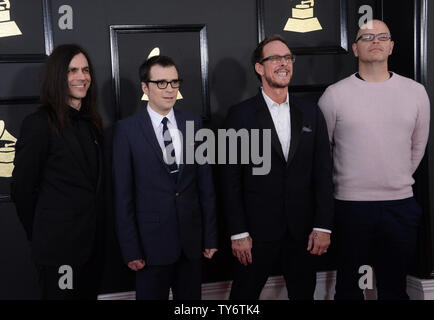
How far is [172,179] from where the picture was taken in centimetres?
194

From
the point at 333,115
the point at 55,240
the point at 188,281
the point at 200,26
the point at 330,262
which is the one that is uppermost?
the point at 200,26

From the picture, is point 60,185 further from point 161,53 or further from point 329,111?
point 329,111

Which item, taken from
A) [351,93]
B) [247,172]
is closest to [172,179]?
[247,172]

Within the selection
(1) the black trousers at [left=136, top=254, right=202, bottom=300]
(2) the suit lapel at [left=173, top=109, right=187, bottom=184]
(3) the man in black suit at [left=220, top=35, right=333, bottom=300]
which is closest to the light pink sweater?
(3) the man in black suit at [left=220, top=35, right=333, bottom=300]

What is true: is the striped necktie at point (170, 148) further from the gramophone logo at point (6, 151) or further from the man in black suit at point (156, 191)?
the gramophone logo at point (6, 151)

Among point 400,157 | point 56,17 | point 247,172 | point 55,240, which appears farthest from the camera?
point 56,17

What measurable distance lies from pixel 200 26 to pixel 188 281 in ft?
5.25

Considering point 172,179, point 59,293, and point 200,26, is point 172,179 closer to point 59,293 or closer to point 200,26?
point 59,293

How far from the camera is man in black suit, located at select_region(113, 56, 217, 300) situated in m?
1.90

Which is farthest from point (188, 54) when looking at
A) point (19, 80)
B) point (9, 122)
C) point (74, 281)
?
point (74, 281)

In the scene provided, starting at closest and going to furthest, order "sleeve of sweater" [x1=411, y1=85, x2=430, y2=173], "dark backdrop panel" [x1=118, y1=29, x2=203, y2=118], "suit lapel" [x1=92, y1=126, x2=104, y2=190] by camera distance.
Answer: "suit lapel" [x1=92, y1=126, x2=104, y2=190], "sleeve of sweater" [x1=411, y1=85, x2=430, y2=173], "dark backdrop panel" [x1=118, y1=29, x2=203, y2=118]

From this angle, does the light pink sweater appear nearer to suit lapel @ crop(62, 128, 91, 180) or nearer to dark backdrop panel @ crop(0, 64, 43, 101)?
suit lapel @ crop(62, 128, 91, 180)

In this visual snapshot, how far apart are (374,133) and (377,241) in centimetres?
63

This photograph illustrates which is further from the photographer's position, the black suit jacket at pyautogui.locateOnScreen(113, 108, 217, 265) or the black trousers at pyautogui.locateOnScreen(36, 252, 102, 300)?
the black suit jacket at pyautogui.locateOnScreen(113, 108, 217, 265)
